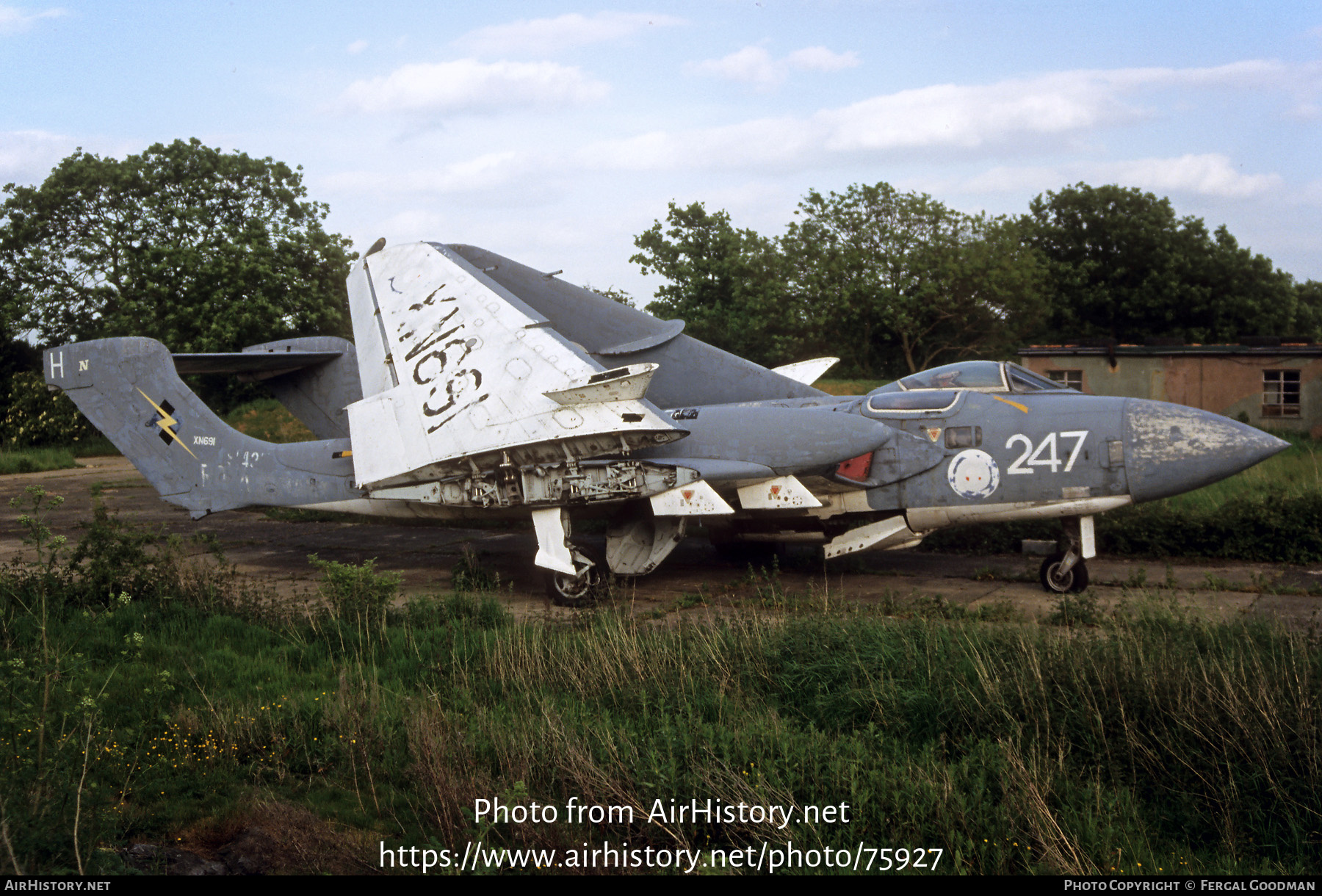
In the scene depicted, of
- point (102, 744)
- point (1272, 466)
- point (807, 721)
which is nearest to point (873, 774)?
point (807, 721)

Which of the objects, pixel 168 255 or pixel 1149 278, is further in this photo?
pixel 1149 278

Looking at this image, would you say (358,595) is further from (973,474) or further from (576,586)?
(973,474)

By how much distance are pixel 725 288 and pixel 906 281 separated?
846cm

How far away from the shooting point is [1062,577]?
1118 cm

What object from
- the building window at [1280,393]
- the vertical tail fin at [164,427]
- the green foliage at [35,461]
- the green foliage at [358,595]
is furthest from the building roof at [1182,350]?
the green foliage at [35,461]

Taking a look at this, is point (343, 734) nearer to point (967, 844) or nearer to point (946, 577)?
point (967, 844)

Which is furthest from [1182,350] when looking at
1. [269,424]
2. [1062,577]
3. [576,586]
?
[269,424]

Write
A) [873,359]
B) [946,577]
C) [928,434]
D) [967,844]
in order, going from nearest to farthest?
1. [967,844]
2. [928,434]
3. [946,577]
4. [873,359]

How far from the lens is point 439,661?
8062 millimetres

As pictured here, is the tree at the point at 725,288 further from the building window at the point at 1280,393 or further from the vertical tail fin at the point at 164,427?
the vertical tail fin at the point at 164,427

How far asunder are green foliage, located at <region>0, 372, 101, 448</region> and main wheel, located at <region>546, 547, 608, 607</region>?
31807mm

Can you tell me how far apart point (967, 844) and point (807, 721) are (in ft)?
6.25

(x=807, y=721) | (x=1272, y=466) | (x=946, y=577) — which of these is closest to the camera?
(x=807, y=721)

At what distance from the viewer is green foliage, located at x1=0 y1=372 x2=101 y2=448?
35.8m
